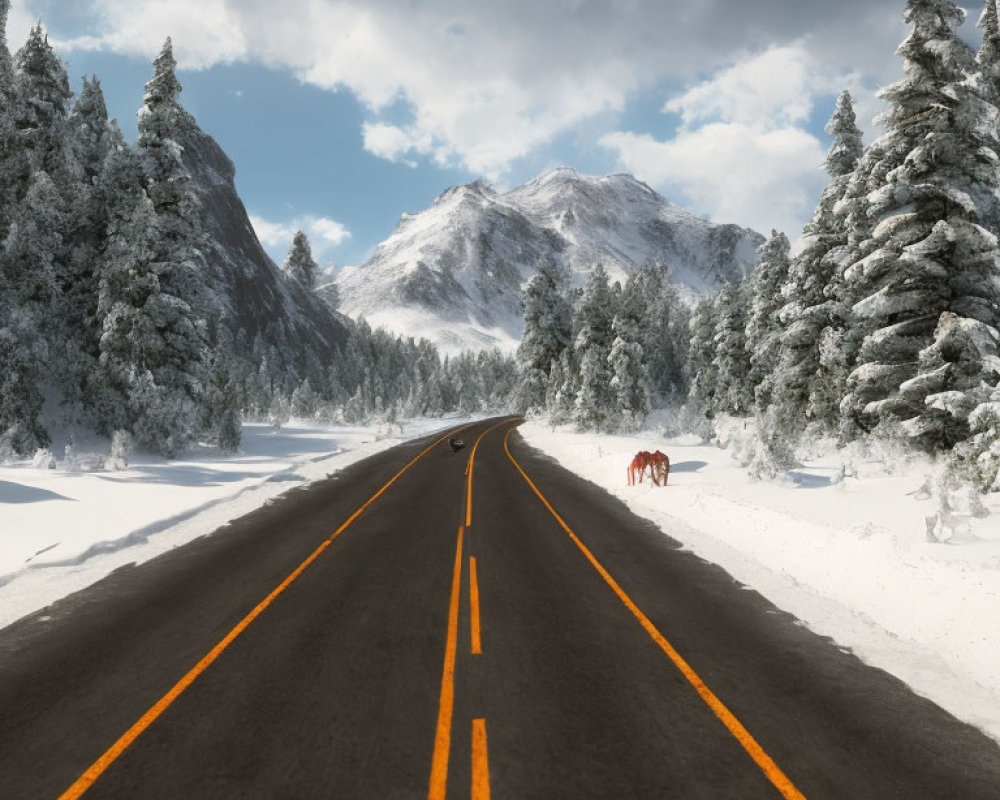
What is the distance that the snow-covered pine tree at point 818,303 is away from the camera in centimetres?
2611

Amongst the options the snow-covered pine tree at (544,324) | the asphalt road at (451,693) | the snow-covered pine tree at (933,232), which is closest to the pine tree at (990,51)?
the snow-covered pine tree at (933,232)

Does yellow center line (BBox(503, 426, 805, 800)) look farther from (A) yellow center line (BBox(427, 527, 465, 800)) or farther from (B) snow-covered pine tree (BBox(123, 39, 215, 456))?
(B) snow-covered pine tree (BBox(123, 39, 215, 456))

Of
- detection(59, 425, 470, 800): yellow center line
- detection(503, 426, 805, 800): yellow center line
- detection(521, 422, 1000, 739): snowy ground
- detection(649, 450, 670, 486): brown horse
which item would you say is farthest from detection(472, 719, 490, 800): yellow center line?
detection(649, 450, 670, 486): brown horse

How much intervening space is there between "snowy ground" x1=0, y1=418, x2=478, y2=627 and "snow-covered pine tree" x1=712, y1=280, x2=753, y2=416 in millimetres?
32269

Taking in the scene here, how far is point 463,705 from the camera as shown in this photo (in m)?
5.30

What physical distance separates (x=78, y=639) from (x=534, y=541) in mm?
7489

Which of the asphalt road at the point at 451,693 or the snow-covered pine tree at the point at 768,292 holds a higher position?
the snow-covered pine tree at the point at 768,292

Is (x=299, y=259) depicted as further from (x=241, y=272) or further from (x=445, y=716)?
(x=445, y=716)

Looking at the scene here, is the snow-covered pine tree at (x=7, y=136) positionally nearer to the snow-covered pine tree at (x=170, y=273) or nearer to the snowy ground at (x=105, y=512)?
the snow-covered pine tree at (x=170, y=273)

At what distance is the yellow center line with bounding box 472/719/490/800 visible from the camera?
13.5 ft

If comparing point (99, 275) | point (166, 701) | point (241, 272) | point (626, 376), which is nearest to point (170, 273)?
point (99, 275)

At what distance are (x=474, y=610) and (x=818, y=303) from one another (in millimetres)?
25930

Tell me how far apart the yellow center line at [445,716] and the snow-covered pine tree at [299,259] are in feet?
484

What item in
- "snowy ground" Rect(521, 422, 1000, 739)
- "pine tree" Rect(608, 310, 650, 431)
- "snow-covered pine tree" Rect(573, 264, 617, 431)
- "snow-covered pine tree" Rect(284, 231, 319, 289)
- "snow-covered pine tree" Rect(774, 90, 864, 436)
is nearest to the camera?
"snowy ground" Rect(521, 422, 1000, 739)
